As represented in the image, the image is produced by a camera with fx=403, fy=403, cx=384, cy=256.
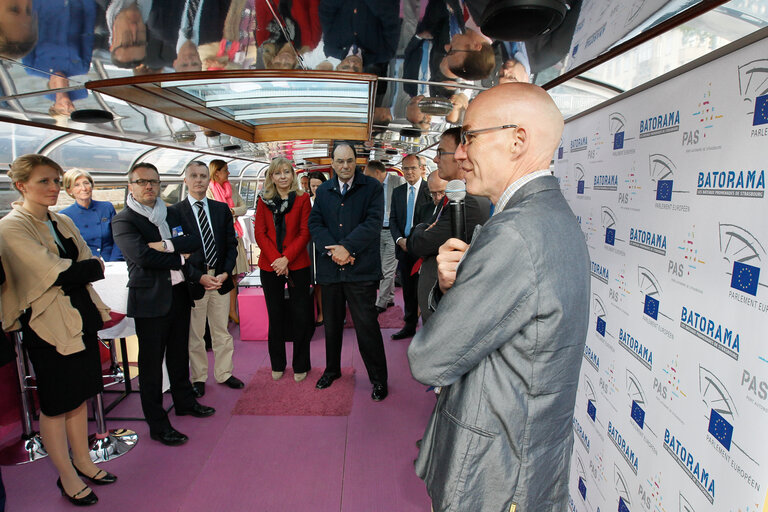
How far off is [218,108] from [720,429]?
4.61m

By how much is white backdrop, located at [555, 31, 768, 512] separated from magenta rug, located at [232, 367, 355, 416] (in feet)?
7.27

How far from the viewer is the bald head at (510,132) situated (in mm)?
1211

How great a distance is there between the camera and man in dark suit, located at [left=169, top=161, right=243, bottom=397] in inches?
137

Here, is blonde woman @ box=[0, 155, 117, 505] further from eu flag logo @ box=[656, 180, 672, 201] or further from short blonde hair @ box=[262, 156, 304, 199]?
eu flag logo @ box=[656, 180, 672, 201]

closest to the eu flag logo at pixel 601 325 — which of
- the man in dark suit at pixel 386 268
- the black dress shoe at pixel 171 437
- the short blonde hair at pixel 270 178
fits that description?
the short blonde hair at pixel 270 178

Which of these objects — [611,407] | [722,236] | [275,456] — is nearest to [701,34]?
[722,236]

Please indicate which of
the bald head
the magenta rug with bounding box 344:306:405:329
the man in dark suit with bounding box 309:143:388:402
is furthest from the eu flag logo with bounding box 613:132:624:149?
the magenta rug with bounding box 344:306:405:329

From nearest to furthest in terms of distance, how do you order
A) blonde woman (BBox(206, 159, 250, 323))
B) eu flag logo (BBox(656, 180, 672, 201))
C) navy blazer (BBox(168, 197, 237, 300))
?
1. eu flag logo (BBox(656, 180, 672, 201))
2. navy blazer (BBox(168, 197, 237, 300))
3. blonde woman (BBox(206, 159, 250, 323))

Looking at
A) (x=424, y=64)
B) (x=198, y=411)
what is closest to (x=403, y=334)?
(x=198, y=411)

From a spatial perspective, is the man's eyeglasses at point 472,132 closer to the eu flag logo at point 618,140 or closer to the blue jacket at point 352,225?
the eu flag logo at point 618,140

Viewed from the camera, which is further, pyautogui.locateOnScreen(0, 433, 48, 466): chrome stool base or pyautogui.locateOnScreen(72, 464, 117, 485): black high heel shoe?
pyautogui.locateOnScreen(0, 433, 48, 466): chrome stool base

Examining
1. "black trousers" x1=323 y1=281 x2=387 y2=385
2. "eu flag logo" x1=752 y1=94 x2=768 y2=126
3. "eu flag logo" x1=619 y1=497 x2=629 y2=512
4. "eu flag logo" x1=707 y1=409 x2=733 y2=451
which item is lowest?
"eu flag logo" x1=619 y1=497 x2=629 y2=512

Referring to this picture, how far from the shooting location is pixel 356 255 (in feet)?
12.4

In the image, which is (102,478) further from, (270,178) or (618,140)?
(618,140)
